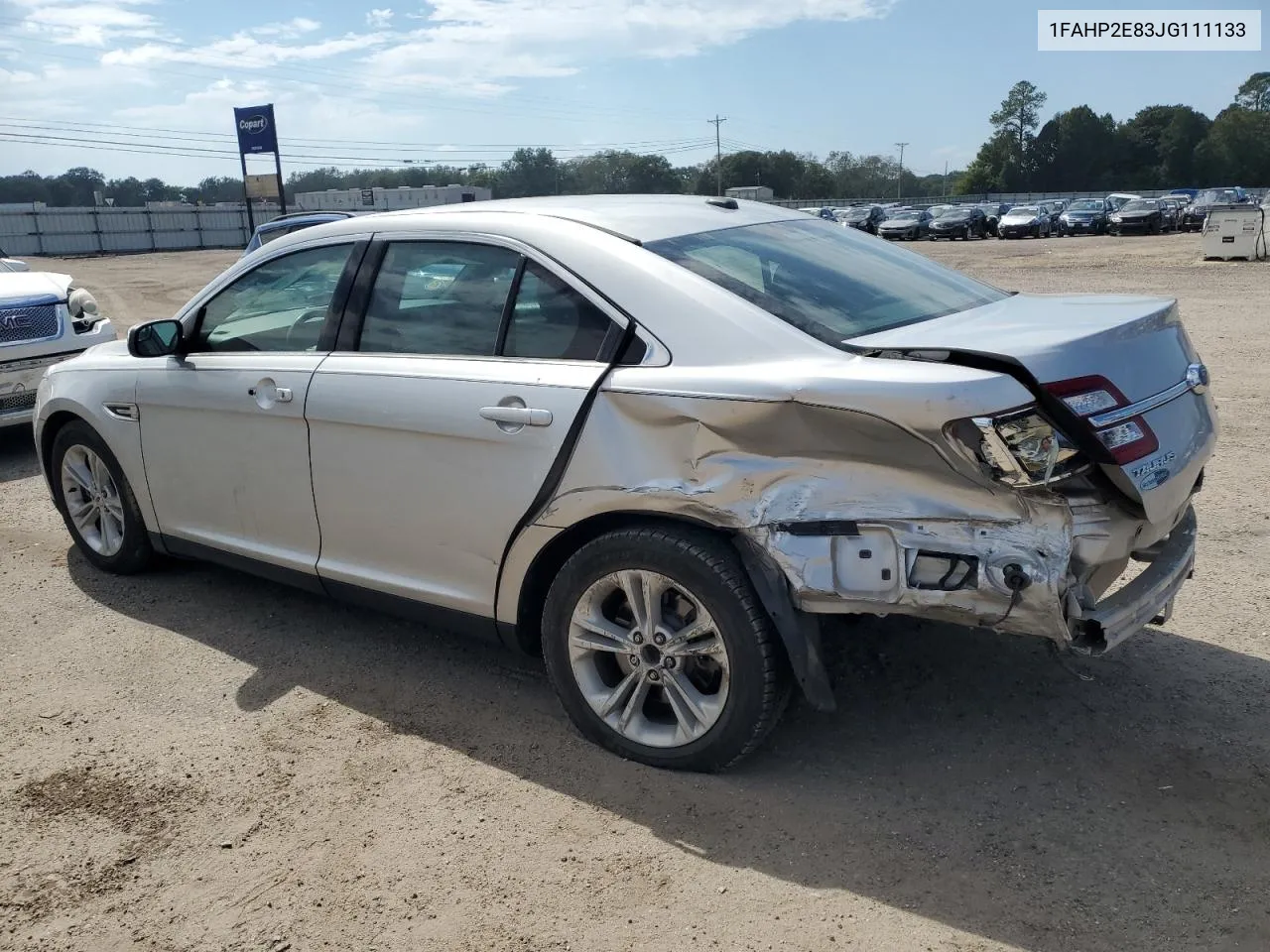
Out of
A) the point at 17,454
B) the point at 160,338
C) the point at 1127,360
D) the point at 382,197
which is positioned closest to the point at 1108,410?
the point at 1127,360

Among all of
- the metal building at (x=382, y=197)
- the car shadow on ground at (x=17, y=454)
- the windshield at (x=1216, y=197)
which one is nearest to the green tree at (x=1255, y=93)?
the windshield at (x=1216, y=197)

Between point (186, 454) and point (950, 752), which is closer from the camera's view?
point (950, 752)

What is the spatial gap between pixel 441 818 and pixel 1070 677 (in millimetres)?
2260

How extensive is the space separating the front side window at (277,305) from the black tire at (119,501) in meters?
0.88

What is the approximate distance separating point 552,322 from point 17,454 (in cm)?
675

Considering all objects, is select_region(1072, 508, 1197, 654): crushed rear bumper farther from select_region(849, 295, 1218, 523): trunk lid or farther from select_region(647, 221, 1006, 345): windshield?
select_region(647, 221, 1006, 345): windshield

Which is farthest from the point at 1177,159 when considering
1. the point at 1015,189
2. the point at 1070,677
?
the point at 1070,677

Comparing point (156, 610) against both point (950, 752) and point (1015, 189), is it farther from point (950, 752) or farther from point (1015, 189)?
point (1015, 189)

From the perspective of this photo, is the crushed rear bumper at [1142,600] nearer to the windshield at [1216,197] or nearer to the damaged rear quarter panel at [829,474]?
the damaged rear quarter panel at [829,474]

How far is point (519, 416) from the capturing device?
10.8 feet

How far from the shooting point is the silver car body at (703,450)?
2715 millimetres

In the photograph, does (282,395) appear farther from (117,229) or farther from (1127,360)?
(117,229)

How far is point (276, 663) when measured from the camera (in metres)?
4.23

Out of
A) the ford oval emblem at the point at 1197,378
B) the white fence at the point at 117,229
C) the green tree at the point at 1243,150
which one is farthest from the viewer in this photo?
the green tree at the point at 1243,150
